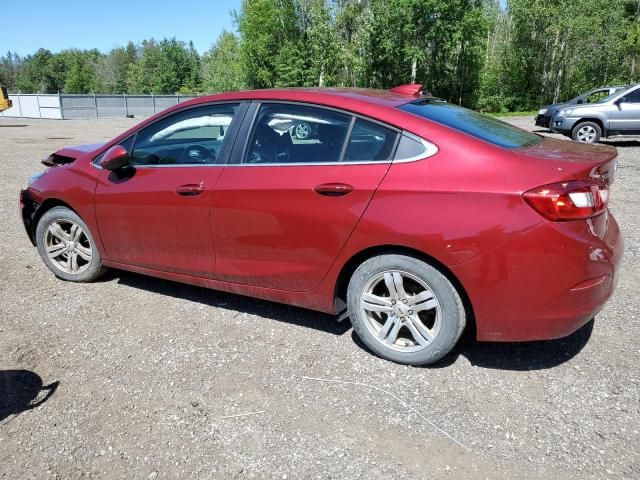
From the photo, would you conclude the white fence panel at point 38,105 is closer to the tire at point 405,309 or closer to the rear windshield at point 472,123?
the rear windshield at point 472,123

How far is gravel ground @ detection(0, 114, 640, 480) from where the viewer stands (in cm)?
246

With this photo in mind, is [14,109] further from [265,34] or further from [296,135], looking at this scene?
[296,135]

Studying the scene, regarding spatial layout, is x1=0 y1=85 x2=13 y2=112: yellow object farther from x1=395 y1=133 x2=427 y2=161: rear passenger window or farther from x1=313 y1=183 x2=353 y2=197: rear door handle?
x1=395 y1=133 x2=427 y2=161: rear passenger window

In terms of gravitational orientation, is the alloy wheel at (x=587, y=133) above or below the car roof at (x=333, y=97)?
below

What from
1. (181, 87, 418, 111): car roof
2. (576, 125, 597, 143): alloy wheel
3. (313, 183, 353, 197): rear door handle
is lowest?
(576, 125, 597, 143): alloy wheel

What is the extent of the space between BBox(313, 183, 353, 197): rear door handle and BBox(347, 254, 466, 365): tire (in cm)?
44

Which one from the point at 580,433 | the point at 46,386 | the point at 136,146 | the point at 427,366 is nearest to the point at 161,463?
the point at 46,386

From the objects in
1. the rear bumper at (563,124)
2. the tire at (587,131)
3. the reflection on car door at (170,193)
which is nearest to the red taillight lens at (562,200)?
the reflection on car door at (170,193)

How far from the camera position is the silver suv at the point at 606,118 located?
1431 cm

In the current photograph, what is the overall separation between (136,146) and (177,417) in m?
2.23

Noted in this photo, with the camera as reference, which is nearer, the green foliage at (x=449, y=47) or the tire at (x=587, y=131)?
the tire at (x=587, y=131)

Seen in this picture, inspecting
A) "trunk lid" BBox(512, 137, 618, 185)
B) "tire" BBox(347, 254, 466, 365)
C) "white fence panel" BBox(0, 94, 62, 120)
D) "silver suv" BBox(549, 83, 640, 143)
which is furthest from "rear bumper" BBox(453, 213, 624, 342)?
"white fence panel" BBox(0, 94, 62, 120)

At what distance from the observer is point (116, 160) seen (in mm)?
3945

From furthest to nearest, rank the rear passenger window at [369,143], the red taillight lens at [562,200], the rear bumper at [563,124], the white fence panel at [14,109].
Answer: the white fence panel at [14,109]
the rear bumper at [563,124]
the rear passenger window at [369,143]
the red taillight lens at [562,200]
